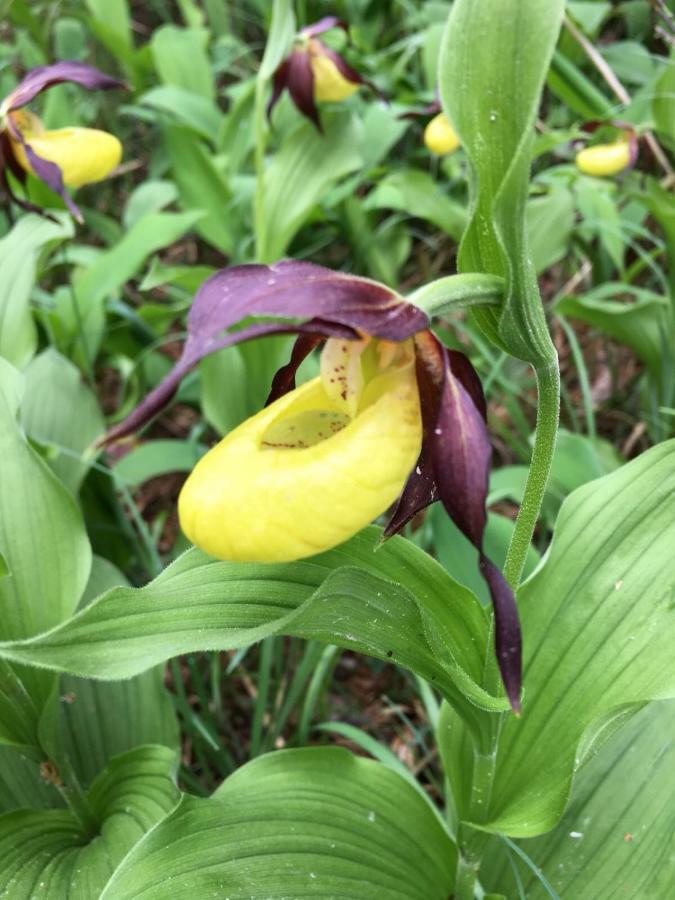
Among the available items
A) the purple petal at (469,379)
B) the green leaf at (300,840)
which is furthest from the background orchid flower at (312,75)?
the green leaf at (300,840)

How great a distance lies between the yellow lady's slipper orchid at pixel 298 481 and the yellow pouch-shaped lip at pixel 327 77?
1.67 metres

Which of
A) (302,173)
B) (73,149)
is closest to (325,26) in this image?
(302,173)

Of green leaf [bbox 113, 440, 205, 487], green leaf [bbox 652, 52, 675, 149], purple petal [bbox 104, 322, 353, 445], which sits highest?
purple petal [bbox 104, 322, 353, 445]

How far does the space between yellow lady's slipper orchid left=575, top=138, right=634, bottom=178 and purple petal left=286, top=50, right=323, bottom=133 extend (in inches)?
28.4

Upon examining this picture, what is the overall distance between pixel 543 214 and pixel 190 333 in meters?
1.70

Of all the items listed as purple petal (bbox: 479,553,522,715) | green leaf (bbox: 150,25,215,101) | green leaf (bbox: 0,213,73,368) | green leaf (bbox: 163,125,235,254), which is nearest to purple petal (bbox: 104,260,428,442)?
purple petal (bbox: 479,553,522,715)

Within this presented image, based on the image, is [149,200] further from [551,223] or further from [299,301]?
[299,301]

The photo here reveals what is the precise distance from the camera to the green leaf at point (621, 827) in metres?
0.99

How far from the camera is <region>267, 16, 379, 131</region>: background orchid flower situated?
7.01 ft

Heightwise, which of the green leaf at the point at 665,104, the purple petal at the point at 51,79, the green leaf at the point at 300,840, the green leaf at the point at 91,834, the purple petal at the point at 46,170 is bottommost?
the green leaf at the point at 91,834

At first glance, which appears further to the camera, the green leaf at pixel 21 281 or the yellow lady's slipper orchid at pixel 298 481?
the green leaf at pixel 21 281

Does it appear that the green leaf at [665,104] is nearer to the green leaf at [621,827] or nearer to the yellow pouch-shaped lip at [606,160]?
the yellow pouch-shaped lip at [606,160]

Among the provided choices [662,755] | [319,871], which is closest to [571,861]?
[662,755]

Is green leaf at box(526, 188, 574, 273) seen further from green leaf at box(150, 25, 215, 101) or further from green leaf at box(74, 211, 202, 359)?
green leaf at box(150, 25, 215, 101)
